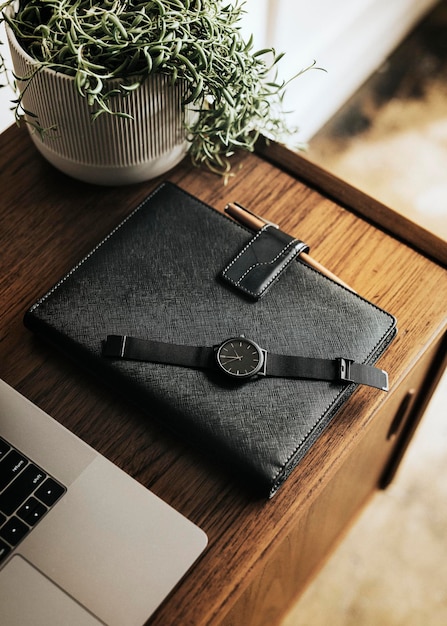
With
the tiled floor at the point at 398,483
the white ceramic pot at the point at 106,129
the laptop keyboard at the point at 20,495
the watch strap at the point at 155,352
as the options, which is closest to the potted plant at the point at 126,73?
the white ceramic pot at the point at 106,129

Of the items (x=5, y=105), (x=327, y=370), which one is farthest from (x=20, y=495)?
(x=5, y=105)

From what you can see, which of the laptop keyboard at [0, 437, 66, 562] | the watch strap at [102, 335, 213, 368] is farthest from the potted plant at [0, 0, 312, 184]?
the laptop keyboard at [0, 437, 66, 562]

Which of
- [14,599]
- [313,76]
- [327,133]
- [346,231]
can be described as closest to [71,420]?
[14,599]

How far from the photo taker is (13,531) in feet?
1.93

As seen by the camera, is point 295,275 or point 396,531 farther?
point 396,531

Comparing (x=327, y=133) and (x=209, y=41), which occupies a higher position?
(x=327, y=133)

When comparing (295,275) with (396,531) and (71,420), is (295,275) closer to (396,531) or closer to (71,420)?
(71,420)

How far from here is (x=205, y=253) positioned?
2.34ft

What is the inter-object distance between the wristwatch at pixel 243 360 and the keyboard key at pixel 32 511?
14 centimetres

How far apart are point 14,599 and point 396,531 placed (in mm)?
829

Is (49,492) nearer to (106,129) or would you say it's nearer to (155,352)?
(155,352)

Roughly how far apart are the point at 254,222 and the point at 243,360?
6.6 inches

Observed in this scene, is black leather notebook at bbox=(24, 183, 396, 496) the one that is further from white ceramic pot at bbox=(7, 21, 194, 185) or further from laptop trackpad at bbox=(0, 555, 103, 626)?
laptop trackpad at bbox=(0, 555, 103, 626)

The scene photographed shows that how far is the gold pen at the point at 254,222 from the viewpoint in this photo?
714mm
